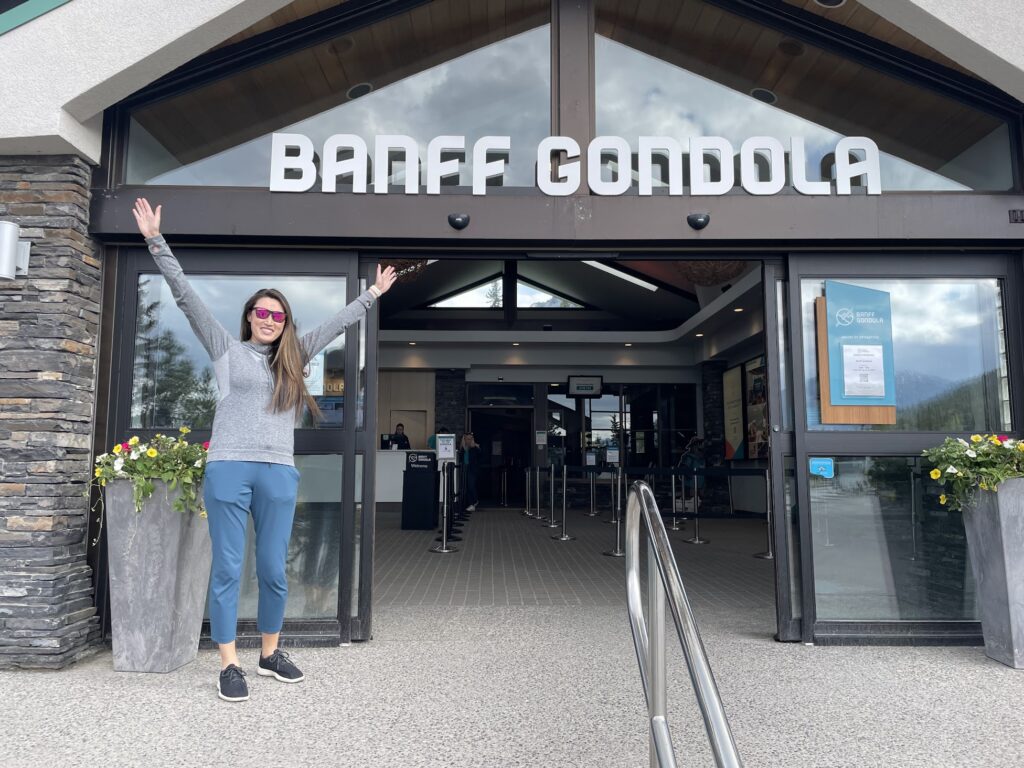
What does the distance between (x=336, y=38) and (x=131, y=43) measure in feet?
3.90

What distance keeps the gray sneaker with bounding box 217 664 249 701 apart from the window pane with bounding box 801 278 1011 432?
3170 mm

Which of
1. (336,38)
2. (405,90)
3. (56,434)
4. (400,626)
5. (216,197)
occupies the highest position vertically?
(336,38)

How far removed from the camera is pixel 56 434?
147 inches

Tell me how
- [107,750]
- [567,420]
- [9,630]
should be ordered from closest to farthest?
[107,750]
[9,630]
[567,420]

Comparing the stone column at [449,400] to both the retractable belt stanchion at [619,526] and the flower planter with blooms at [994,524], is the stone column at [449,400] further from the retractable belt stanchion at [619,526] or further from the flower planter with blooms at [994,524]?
the flower planter with blooms at [994,524]

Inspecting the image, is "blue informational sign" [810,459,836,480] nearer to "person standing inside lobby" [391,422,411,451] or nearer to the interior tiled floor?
the interior tiled floor

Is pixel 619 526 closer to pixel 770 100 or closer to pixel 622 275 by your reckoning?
pixel 770 100

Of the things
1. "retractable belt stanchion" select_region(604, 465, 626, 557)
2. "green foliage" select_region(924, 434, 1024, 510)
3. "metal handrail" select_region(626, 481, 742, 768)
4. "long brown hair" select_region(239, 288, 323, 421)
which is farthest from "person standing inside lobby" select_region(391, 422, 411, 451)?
"metal handrail" select_region(626, 481, 742, 768)

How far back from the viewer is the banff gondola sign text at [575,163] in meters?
4.15

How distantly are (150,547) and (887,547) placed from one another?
386cm

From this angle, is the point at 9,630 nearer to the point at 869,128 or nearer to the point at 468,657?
the point at 468,657

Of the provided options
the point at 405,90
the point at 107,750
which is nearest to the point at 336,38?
the point at 405,90

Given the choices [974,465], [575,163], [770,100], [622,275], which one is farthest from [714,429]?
[575,163]

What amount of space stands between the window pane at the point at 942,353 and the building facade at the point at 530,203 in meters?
0.02
